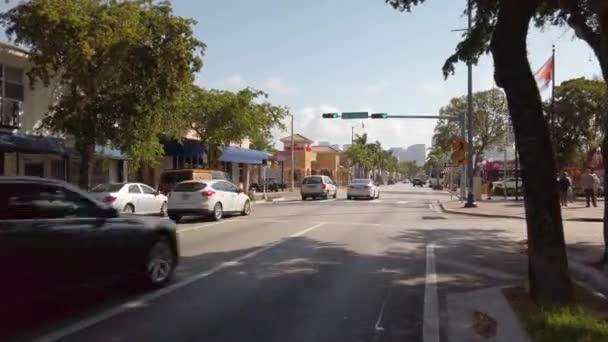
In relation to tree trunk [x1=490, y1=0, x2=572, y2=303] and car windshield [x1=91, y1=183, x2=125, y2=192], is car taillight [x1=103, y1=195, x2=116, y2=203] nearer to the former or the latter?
car windshield [x1=91, y1=183, x2=125, y2=192]

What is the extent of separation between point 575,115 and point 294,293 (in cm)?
4209

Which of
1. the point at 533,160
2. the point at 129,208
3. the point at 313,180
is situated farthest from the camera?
the point at 313,180

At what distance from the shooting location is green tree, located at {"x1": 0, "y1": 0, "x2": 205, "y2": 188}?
1912 centimetres

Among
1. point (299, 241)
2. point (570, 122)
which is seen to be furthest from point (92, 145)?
point (570, 122)

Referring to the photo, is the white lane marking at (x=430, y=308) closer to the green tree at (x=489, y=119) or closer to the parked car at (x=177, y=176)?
the parked car at (x=177, y=176)

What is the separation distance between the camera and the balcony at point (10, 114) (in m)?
22.3

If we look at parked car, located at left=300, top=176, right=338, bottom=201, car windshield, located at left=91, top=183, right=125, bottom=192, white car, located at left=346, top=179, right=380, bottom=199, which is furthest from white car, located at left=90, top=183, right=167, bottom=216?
white car, located at left=346, top=179, right=380, bottom=199

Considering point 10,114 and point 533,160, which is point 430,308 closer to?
point 533,160

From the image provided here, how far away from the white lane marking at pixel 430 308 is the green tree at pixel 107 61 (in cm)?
1303

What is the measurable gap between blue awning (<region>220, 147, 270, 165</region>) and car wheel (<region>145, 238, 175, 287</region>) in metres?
32.3

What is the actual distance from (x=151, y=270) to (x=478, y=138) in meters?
64.4

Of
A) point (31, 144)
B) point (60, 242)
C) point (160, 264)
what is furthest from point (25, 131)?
point (60, 242)

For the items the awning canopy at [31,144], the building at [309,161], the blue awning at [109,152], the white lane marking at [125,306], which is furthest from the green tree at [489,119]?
the white lane marking at [125,306]

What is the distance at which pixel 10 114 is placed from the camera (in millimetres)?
22688
